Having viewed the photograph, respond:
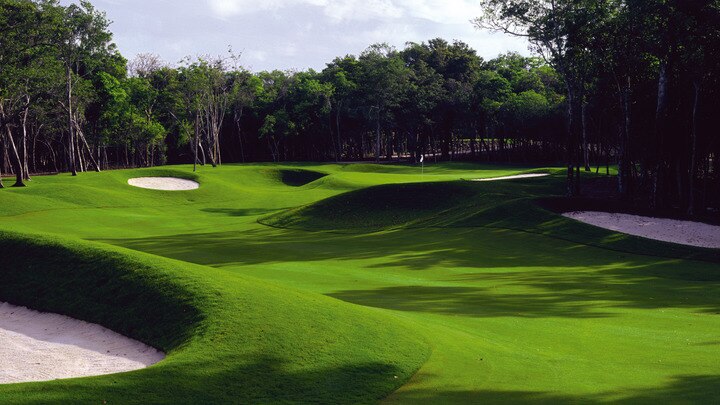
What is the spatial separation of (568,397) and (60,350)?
1043 centimetres

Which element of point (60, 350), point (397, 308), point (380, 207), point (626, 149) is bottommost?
point (397, 308)

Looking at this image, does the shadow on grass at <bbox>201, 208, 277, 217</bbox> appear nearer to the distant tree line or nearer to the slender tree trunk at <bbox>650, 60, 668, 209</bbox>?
the distant tree line

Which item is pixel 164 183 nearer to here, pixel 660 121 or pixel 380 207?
pixel 380 207

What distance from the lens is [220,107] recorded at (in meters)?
110

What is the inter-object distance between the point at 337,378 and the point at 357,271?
47.1 feet

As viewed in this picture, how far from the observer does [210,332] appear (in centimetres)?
1288

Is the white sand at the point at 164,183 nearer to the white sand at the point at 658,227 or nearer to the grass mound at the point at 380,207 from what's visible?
the grass mound at the point at 380,207

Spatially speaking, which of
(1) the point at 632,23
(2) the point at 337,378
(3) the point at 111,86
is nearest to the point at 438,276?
(2) the point at 337,378

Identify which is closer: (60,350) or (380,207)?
(60,350)

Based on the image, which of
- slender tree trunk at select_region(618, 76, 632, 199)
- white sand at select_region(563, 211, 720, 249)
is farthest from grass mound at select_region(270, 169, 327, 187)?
white sand at select_region(563, 211, 720, 249)

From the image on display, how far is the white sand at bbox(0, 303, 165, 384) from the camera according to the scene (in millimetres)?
12766

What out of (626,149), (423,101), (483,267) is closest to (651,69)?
(626,149)

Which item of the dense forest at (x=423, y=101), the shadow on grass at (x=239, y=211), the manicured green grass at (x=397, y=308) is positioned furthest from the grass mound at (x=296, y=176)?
the manicured green grass at (x=397, y=308)

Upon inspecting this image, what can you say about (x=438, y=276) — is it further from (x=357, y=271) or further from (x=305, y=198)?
(x=305, y=198)
